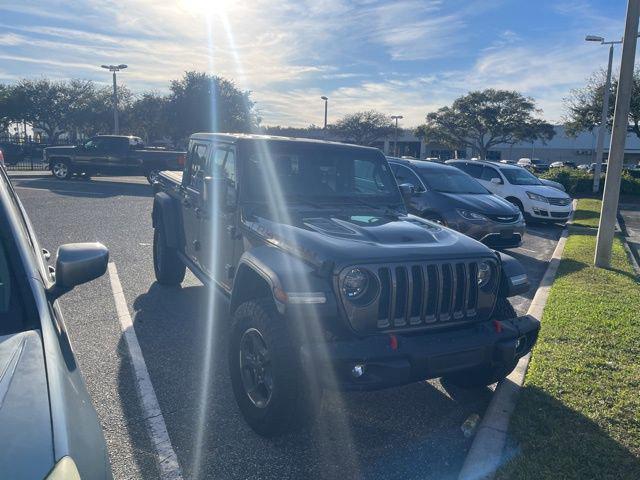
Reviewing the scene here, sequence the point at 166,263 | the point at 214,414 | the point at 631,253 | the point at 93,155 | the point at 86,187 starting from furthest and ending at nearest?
1. the point at 93,155
2. the point at 86,187
3. the point at 631,253
4. the point at 166,263
5. the point at 214,414

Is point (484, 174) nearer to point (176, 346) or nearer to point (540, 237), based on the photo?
point (540, 237)

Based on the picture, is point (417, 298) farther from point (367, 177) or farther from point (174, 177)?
point (174, 177)

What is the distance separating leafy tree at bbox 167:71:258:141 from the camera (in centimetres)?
3928

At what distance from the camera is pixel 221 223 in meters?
4.73

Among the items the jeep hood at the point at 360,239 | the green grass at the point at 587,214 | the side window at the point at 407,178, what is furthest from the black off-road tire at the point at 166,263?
the green grass at the point at 587,214

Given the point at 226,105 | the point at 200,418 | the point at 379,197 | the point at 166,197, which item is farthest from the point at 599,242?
the point at 226,105

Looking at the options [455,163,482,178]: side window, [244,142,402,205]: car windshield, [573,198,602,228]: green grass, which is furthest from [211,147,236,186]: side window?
[573,198,602,228]: green grass

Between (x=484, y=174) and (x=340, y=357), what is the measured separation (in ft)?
45.1

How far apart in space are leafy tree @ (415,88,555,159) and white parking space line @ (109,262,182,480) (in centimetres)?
4506

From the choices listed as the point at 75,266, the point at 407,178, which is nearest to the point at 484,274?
the point at 75,266

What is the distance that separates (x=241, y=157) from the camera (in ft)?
15.0

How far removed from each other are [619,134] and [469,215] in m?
2.67

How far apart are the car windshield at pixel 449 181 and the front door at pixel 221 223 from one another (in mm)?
6112

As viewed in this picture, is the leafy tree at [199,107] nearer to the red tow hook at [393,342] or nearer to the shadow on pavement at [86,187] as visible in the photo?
the shadow on pavement at [86,187]
